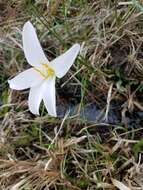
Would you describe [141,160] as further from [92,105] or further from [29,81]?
[29,81]

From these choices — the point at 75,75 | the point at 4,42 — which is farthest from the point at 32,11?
the point at 75,75

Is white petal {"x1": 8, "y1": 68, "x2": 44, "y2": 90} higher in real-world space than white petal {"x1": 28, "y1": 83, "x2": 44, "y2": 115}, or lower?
higher

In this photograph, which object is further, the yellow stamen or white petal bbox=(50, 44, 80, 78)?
the yellow stamen

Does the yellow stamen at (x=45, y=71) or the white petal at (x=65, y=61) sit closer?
the white petal at (x=65, y=61)

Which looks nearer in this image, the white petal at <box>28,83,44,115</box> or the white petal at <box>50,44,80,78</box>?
the white petal at <box>50,44,80,78</box>

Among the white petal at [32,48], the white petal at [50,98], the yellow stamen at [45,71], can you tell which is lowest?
the white petal at [50,98]

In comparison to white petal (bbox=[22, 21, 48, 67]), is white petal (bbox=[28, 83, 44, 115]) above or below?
below

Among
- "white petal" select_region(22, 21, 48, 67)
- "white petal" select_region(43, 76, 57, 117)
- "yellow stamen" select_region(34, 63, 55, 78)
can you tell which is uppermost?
"white petal" select_region(22, 21, 48, 67)
